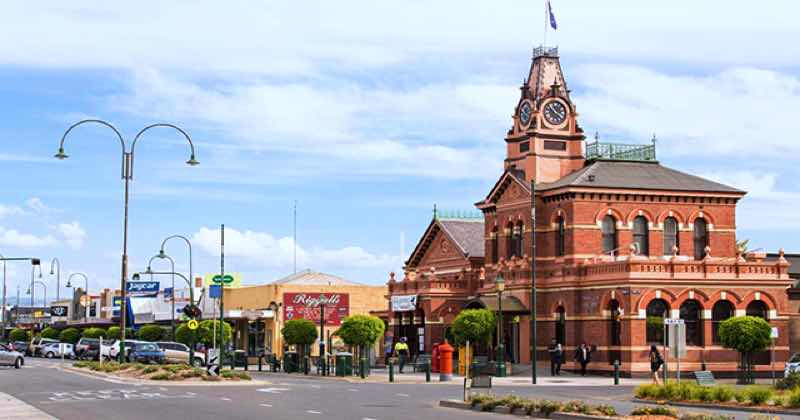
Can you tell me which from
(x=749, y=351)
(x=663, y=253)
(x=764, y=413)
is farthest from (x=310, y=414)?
Result: (x=663, y=253)

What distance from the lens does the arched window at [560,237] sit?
60.3 metres

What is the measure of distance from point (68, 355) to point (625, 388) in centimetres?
5943

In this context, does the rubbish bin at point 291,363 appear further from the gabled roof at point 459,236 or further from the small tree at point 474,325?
the gabled roof at point 459,236

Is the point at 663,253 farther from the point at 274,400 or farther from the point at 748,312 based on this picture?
the point at 274,400

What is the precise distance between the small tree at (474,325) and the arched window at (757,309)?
12.2 metres

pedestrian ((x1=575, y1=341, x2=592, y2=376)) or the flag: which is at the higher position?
the flag

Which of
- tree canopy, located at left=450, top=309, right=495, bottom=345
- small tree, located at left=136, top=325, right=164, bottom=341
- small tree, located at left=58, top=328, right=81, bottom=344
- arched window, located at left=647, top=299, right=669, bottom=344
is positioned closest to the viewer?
arched window, located at left=647, top=299, right=669, bottom=344

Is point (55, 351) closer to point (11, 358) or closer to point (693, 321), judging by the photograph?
point (11, 358)

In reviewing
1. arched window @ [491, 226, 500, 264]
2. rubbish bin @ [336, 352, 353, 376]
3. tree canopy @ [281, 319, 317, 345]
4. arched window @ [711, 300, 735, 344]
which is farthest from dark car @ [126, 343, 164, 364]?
arched window @ [711, 300, 735, 344]

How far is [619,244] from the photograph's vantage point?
59750 mm

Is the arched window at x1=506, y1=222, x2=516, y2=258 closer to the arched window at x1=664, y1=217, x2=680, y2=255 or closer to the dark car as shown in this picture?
the arched window at x1=664, y1=217, x2=680, y2=255

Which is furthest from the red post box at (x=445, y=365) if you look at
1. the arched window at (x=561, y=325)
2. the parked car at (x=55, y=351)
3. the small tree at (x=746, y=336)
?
the parked car at (x=55, y=351)

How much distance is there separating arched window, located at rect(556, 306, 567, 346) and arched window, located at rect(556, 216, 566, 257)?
2911 mm

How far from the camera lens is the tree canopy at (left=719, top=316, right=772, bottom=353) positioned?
49.1 metres
